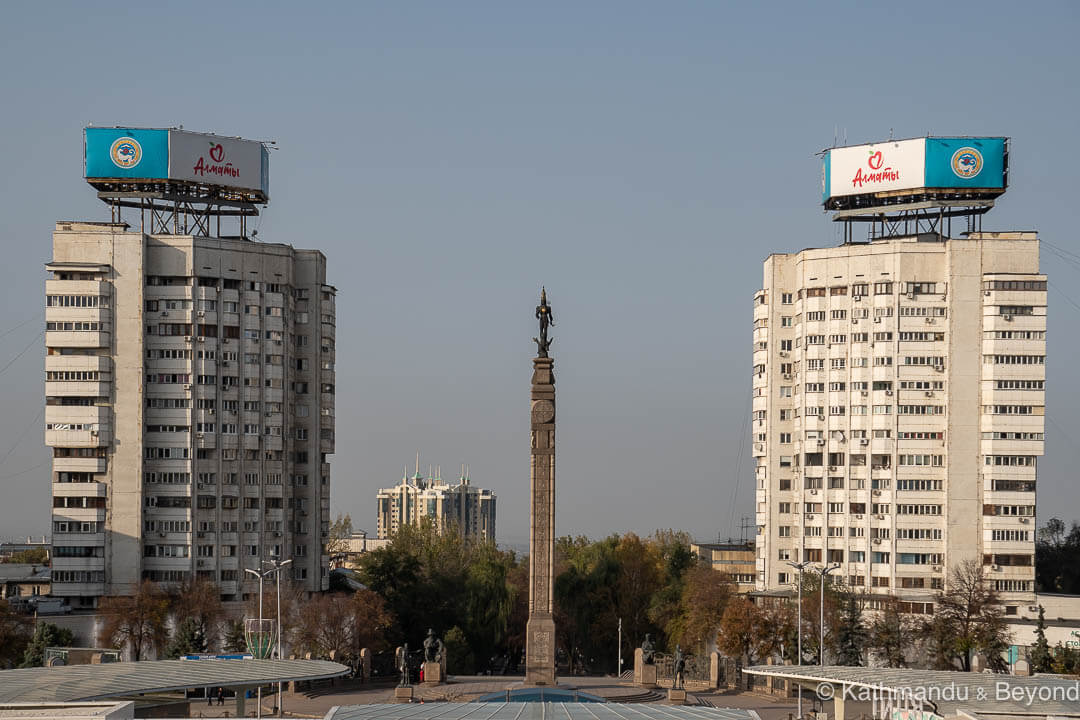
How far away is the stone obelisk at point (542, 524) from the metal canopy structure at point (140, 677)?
2263cm

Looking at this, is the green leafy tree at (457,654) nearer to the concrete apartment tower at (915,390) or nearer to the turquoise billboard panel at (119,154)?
the concrete apartment tower at (915,390)

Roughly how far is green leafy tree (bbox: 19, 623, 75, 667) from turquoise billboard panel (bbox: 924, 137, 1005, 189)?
206 feet

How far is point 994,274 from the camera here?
99500mm

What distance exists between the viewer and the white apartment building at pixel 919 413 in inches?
3871

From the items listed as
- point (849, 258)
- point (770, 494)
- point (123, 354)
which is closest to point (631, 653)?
point (770, 494)

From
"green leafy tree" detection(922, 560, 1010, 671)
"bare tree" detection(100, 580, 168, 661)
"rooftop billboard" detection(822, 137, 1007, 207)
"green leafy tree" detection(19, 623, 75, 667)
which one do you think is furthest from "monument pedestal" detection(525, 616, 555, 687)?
"rooftop billboard" detection(822, 137, 1007, 207)

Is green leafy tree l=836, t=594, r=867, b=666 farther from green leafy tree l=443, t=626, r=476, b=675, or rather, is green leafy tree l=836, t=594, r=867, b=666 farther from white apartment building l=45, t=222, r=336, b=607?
white apartment building l=45, t=222, r=336, b=607

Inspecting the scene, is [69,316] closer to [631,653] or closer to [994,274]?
[631,653]

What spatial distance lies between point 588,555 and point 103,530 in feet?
130

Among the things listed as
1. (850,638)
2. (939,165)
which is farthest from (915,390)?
(850,638)

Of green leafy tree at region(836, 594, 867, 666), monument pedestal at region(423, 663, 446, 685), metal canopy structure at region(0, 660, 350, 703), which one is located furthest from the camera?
green leafy tree at region(836, 594, 867, 666)

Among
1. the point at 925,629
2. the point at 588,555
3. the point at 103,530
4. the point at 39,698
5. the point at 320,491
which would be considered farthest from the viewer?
the point at 588,555

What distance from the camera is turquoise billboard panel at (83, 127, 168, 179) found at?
10238 cm

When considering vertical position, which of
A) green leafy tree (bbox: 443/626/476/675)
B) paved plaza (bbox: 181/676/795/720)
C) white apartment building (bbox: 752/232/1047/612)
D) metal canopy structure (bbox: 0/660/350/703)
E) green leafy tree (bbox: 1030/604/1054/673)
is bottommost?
green leafy tree (bbox: 443/626/476/675)
